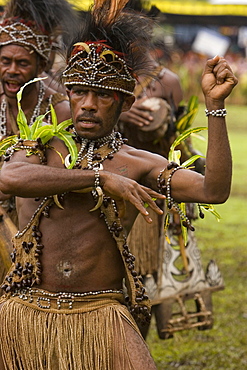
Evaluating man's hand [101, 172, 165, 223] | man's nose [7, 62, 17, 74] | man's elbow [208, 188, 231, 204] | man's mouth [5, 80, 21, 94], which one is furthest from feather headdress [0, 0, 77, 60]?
man's elbow [208, 188, 231, 204]

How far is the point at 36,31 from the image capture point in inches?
181

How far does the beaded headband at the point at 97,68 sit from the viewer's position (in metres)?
3.24

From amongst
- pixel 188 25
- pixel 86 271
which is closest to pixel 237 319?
pixel 86 271

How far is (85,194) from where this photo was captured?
3.25 m

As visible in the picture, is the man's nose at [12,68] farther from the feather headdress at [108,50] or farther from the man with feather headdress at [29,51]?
the feather headdress at [108,50]

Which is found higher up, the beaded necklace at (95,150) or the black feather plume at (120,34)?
the black feather plume at (120,34)

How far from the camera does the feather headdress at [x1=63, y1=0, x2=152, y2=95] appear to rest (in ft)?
10.7

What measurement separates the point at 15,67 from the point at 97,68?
4.12ft

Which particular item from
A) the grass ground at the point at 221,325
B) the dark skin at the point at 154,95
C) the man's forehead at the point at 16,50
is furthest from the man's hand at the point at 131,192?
the grass ground at the point at 221,325

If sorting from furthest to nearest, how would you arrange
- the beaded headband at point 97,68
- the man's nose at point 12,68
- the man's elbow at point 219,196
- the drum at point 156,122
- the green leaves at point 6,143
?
the drum at point 156,122, the man's nose at point 12,68, the green leaves at point 6,143, the beaded headband at point 97,68, the man's elbow at point 219,196

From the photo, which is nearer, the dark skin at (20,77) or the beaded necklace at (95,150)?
the beaded necklace at (95,150)

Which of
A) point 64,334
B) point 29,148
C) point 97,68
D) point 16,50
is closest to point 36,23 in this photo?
point 16,50

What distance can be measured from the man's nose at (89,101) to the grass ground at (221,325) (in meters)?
2.29

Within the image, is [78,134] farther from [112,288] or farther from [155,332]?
[155,332]
